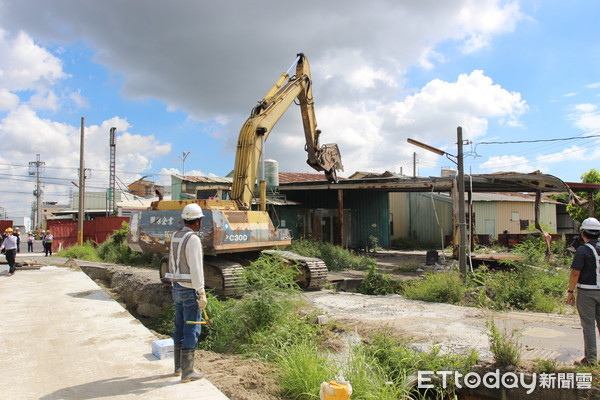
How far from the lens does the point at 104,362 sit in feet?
16.6

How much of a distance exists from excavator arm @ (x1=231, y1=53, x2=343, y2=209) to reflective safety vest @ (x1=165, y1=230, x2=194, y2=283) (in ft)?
17.2

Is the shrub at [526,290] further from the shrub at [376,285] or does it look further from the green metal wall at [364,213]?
the green metal wall at [364,213]

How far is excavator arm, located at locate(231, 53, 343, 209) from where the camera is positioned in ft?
33.3

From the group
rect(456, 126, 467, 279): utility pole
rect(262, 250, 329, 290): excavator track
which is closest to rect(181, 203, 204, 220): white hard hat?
rect(262, 250, 329, 290): excavator track

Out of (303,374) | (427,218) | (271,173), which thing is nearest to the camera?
(303,374)

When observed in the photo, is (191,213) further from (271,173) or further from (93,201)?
(93,201)

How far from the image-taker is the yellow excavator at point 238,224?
353 inches

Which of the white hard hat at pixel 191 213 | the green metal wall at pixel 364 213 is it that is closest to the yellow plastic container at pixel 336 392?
the white hard hat at pixel 191 213

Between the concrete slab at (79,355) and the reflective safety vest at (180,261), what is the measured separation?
3.36 feet

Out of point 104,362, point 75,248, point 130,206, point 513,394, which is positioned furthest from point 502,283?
point 130,206

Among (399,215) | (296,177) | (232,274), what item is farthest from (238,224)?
(399,215)

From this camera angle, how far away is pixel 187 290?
461 cm

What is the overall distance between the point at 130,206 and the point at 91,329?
96.2ft

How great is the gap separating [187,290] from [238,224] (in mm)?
4743
